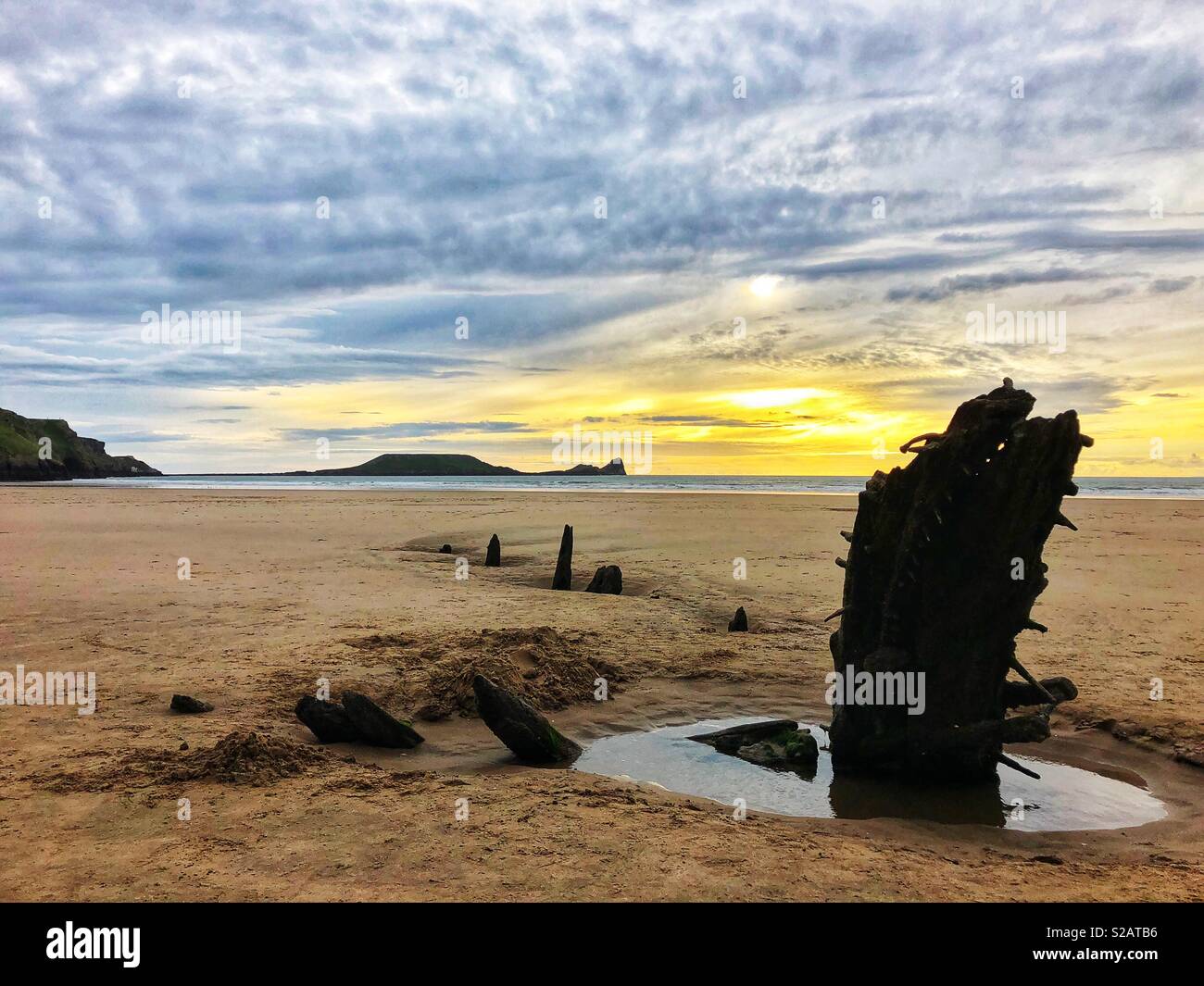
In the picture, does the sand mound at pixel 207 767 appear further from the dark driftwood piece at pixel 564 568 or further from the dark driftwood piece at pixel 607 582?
the dark driftwood piece at pixel 564 568

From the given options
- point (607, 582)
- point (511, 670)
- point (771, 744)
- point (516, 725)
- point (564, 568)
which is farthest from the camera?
point (564, 568)

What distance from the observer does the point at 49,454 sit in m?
91.7

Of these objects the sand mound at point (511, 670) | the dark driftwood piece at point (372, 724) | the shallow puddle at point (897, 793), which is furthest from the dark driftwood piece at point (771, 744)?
the dark driftwood piece at point (372, 724)

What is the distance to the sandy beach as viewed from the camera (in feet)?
15.4

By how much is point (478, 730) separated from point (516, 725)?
118 centimetres

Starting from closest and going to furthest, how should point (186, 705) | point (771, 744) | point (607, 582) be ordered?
1. point (771, 744)
2. point (186, 705)
3. point (607, 582)

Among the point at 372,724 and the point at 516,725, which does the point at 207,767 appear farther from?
the point at 516,725

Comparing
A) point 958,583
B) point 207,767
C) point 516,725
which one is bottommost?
point 207,767

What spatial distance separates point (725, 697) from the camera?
952 cm

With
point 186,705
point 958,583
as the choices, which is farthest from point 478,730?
point 958,583

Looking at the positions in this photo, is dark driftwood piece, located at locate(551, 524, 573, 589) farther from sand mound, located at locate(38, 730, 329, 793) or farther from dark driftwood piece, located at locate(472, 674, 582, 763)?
sand mound, located at locate(38, 730, 329, 793)

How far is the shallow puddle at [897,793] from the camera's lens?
20.4 ft

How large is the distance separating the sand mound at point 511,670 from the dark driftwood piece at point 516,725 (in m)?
1.28
